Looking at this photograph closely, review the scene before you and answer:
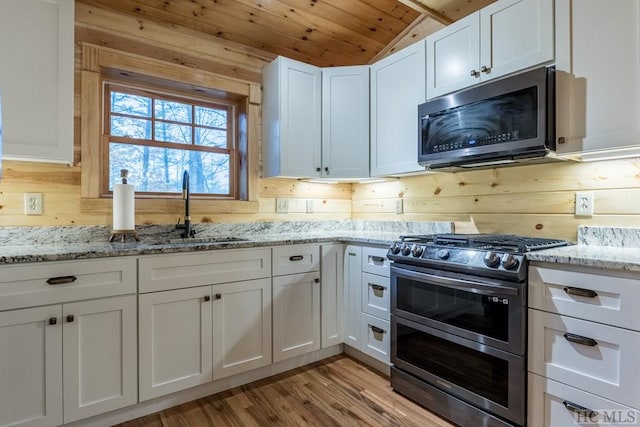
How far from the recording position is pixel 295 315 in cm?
234

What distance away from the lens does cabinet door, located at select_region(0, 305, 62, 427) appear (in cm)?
149

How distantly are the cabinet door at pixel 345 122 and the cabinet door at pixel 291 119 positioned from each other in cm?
7

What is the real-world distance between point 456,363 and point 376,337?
651 mm

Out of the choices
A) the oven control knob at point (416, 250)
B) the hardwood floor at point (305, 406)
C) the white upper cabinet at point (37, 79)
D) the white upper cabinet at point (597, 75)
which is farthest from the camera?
the oven control knob at point (416, 250)

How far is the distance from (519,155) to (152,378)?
7.40ft

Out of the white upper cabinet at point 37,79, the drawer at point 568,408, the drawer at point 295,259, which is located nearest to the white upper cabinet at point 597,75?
the drawer at point 568,408

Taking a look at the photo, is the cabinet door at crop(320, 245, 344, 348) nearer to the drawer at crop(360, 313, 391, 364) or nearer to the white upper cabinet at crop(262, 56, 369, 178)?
the drawer at crop(360, 313, 391, 364)

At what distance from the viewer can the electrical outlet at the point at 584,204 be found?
1.83 m

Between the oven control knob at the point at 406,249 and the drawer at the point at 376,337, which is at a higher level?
the oven control knob at the point at 406,249

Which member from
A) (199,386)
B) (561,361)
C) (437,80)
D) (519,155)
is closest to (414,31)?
(437,80)

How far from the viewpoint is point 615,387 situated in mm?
1285

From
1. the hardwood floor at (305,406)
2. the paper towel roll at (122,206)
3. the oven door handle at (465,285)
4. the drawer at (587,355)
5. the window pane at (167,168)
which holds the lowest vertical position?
the hardwood floor at (305,406)

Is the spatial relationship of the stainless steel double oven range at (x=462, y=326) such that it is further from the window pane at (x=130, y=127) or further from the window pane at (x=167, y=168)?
the window pane at (x=130, y=127)

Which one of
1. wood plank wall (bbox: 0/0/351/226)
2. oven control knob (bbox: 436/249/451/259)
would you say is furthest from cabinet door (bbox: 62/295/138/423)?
oven control knob (bbox: 436/249/451/259)
